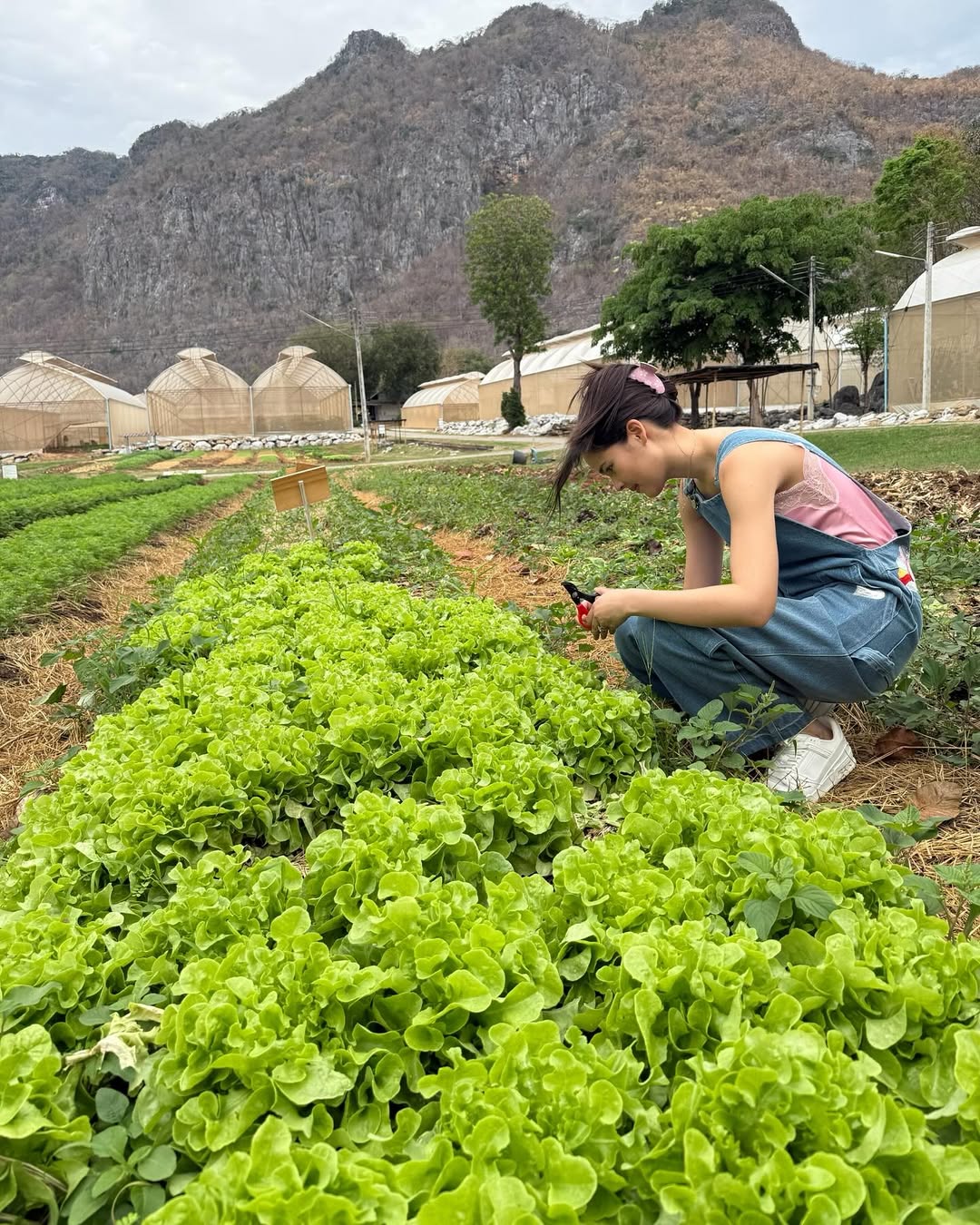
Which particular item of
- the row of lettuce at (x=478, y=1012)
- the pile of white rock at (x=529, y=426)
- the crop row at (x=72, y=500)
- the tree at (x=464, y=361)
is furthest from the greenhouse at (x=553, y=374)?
the row of lettuce at (x=478, y=1012)

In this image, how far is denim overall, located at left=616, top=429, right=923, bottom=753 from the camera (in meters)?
2.90

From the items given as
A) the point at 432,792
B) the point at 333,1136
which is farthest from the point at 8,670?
the point at 333,1136

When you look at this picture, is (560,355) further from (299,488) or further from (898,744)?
(898,744)

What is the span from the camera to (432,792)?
241 centimetres

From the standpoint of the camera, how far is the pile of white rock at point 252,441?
138 ft

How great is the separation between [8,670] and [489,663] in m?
3.67

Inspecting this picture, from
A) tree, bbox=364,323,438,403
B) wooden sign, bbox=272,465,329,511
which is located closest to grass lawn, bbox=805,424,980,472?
wooden sign, bbox=272,465,329,511

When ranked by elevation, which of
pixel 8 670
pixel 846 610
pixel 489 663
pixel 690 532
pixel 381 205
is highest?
pixel 381 205

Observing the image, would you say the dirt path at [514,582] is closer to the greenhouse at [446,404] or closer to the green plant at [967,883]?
the green plant at [967,883]

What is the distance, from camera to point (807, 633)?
113 inches

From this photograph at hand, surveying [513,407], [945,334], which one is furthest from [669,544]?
→ [513,407]

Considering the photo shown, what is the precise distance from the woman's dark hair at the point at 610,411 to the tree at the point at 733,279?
2107cm

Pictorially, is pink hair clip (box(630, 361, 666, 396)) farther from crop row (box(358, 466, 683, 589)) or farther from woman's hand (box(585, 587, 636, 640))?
crop row (box(358, 466, 683, 589))

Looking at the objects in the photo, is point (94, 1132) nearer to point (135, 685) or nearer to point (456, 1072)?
point (456, 1072)
